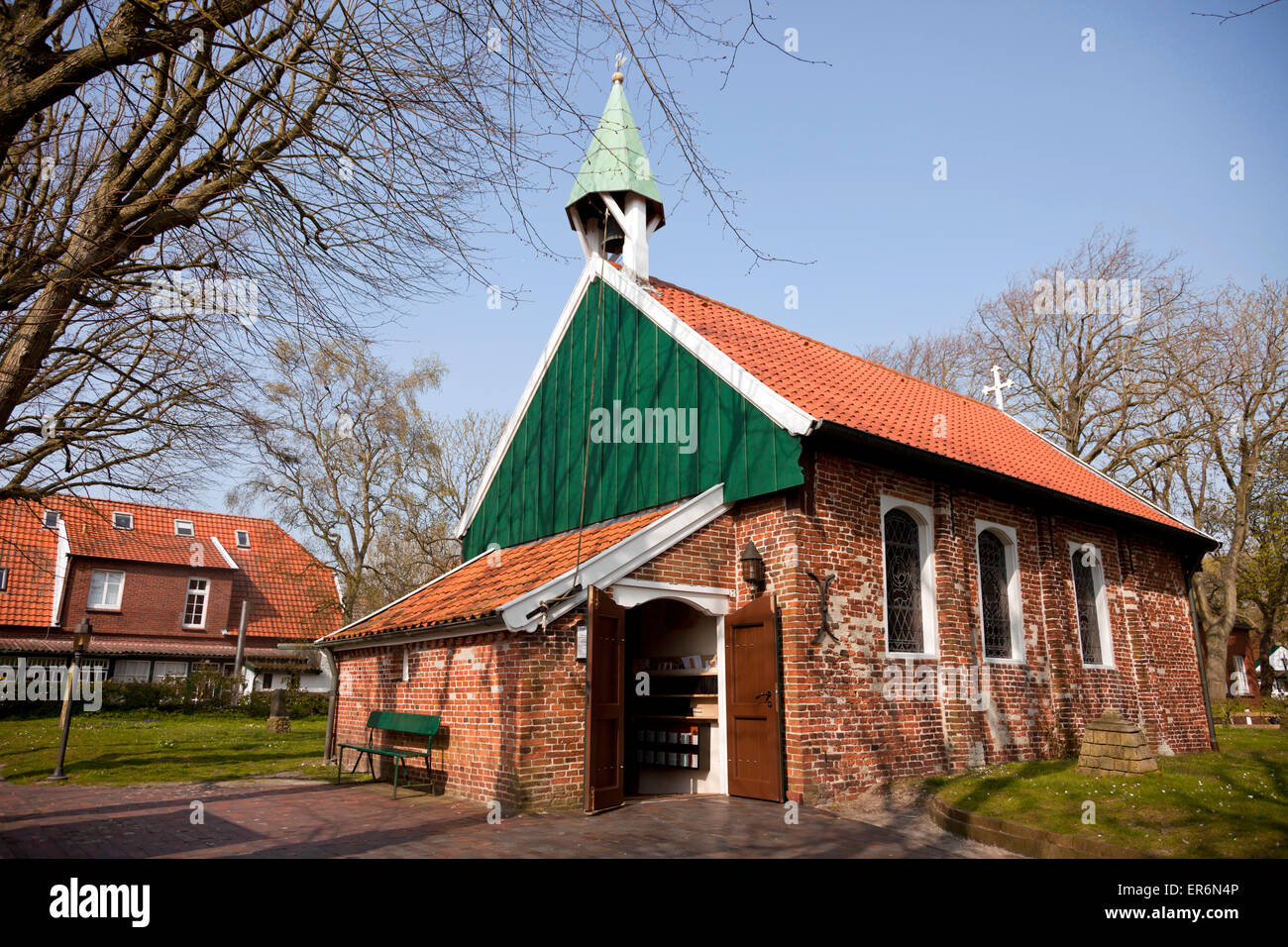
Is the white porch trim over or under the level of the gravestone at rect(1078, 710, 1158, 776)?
over

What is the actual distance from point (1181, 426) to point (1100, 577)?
13780 millimetres

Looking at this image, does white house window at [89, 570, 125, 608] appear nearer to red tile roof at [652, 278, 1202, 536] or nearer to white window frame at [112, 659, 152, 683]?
white window frame at [112, 659, 152, 683]

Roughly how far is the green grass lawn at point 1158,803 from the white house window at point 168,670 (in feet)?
95.9

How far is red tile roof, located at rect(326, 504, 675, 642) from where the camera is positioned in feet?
31.9

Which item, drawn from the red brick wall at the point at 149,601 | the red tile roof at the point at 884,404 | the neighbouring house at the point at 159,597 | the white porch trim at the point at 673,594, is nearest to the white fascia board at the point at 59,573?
the neighbouring house at the point at 159,597

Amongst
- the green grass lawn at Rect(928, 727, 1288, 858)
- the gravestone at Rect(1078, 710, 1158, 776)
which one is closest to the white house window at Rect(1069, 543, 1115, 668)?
the green grass lawn at Rect(928, 727, 1288, 858)

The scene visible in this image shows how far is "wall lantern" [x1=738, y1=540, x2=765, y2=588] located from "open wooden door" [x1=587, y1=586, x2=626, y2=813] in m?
1.71

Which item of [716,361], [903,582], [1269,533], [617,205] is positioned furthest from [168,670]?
[1269,533]

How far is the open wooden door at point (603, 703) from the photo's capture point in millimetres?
8750

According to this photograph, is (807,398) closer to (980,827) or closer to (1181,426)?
(980,827)

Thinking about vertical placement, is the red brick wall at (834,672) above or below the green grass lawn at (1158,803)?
above

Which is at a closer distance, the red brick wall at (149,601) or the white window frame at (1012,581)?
the white window frame at (1012,581)

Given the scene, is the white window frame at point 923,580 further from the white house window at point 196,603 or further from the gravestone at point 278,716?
the white house window at point 196,603

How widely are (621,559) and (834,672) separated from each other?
9.90 ft
